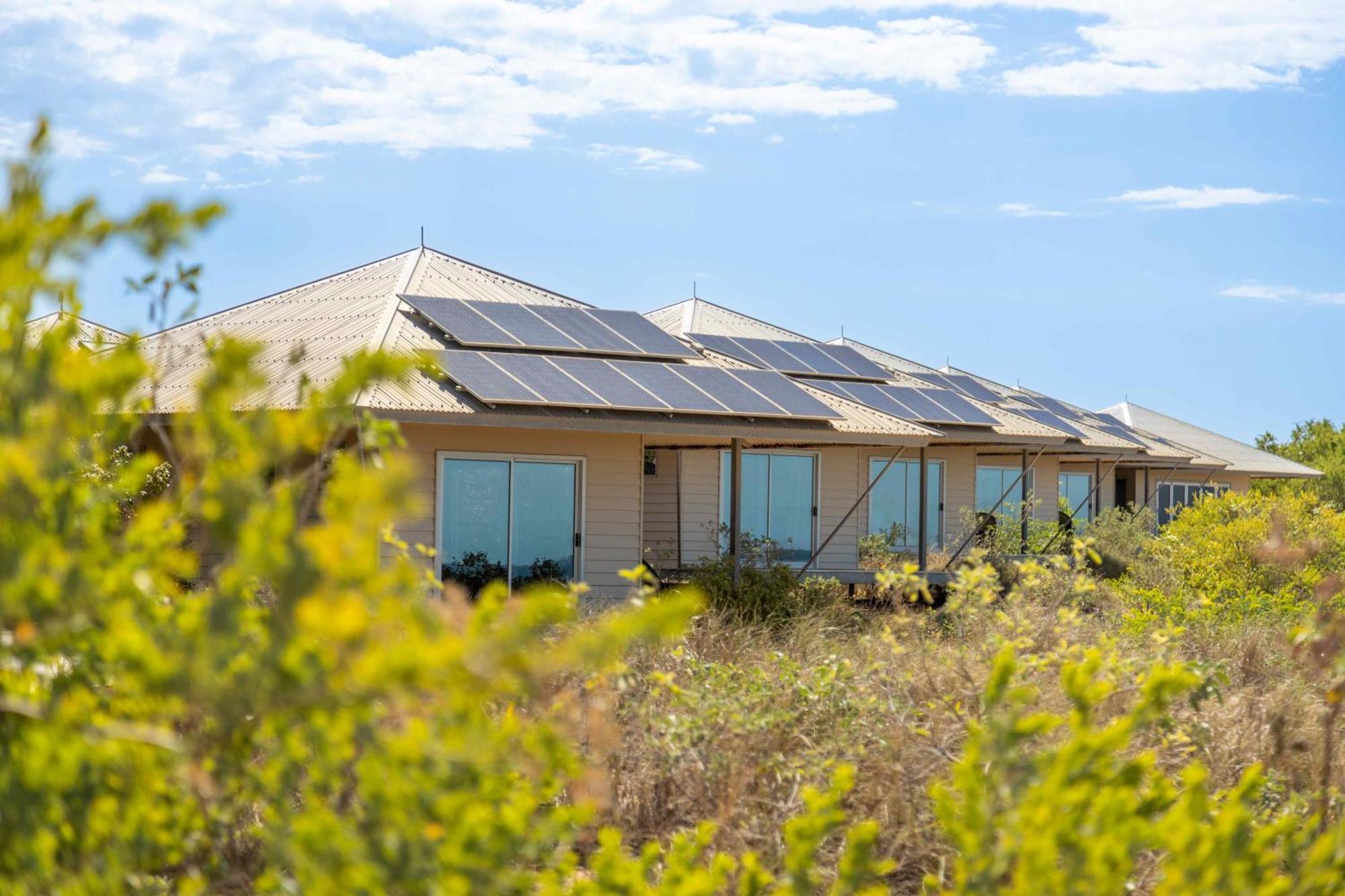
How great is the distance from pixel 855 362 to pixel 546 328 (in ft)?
27.7

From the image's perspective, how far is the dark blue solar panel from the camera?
53.4 ft

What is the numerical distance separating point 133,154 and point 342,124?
5942 mm

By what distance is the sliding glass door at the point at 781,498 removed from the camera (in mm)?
22453

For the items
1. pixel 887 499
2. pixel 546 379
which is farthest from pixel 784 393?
pixel 887 499

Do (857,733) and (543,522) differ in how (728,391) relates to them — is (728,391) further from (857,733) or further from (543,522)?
(857,733)

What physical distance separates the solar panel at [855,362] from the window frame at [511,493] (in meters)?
8.04

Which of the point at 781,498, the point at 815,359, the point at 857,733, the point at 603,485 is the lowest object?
the point at 857,733

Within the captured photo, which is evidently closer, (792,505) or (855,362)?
(792,505)

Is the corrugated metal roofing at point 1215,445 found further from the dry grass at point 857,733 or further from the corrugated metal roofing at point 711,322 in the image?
the dry grass at point 857,733

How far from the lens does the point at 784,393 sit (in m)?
18.3

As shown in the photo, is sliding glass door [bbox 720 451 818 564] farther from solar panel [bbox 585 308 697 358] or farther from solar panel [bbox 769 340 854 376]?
solar panel [bbox 585 308 697 358]

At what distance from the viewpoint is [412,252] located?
2145 centimetres

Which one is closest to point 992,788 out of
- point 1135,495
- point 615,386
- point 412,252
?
point 615,386

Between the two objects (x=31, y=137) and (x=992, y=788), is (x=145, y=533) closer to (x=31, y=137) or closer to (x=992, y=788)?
(x=31, y=137)
